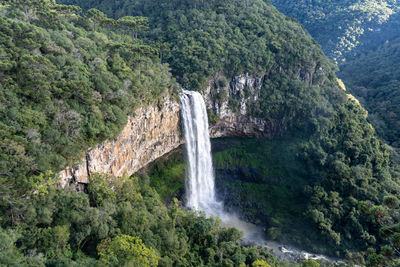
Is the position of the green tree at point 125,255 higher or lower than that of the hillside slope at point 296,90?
lower

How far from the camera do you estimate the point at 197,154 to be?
3288cm

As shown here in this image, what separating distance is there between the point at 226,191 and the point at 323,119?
14354mm

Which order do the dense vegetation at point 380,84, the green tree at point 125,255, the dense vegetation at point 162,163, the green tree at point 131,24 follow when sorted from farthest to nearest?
the dense vegetation at point 380,84, the green tree at point 131,24, the dense vegetation at point 162,163, the green tree at point 125,255

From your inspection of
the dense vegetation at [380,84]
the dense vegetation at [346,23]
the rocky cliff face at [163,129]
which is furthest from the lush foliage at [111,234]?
the dense vegetation at [346,23]

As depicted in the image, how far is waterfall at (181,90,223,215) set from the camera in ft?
104

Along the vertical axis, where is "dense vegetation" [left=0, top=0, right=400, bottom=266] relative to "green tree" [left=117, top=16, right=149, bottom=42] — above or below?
below

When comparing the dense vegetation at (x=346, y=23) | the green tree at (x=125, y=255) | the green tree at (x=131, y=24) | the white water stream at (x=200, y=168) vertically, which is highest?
the dense vegetation at (x=346, y=23)

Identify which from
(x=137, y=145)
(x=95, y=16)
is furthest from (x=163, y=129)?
(x=95, y=16)

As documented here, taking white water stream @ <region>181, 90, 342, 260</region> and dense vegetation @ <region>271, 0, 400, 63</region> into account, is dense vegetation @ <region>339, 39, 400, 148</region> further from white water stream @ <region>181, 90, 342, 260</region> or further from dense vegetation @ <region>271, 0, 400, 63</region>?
white water stream @ <region>181, 90, 342, 260</region>

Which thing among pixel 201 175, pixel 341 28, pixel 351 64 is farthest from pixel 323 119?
pixel 341 28

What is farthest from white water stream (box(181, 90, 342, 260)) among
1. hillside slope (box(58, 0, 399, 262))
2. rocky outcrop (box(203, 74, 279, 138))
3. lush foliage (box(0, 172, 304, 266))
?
lush foliage (box(0, 172, 304, 266))

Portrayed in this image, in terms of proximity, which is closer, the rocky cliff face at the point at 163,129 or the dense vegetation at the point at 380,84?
the rocky cliff face at the point at 163,129

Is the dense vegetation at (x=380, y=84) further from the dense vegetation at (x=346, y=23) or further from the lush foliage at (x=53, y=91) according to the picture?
the lush foliage at (x=53, y=91)

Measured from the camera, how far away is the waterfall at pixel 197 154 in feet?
104
